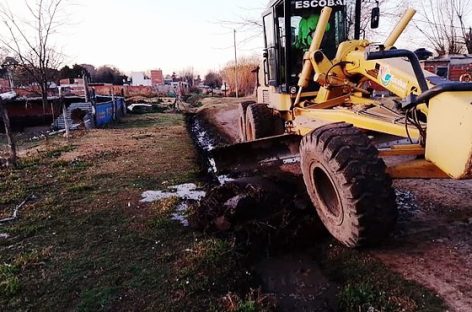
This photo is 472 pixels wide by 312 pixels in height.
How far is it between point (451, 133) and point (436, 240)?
1.52m

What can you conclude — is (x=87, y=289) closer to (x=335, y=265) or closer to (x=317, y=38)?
(x=335, y=265)

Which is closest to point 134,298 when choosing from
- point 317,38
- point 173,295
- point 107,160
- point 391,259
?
point 173,295

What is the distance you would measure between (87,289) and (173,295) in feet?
2.57

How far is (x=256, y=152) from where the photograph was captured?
6.02 m

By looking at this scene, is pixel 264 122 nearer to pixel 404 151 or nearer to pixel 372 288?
pixel 404 151

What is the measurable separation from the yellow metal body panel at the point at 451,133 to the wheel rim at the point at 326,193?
1.07 m

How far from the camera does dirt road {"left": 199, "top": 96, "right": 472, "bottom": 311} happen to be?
10.7 feet

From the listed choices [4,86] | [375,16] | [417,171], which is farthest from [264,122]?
[4,86]

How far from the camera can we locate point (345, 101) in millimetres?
5328

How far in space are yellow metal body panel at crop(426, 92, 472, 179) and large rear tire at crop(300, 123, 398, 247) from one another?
0.46 meters

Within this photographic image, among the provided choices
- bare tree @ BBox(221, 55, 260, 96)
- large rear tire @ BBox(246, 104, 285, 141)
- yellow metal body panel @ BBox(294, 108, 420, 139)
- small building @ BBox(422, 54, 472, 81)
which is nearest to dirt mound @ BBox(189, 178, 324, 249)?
yellow metal body panel @ BBox(294, 108, 420, 139)

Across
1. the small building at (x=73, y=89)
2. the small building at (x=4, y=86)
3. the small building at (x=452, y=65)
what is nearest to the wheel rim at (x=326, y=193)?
the small building at (x=452, y=65)

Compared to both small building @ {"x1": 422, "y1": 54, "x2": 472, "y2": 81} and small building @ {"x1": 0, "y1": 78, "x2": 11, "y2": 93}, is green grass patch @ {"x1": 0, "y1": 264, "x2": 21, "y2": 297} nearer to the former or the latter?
small building @ {"x1": 422, "y1": 54, "x2": 472, "y2": 81}

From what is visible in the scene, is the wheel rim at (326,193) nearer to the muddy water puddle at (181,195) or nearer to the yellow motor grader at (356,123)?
the yellow motor grader at (356,123)
